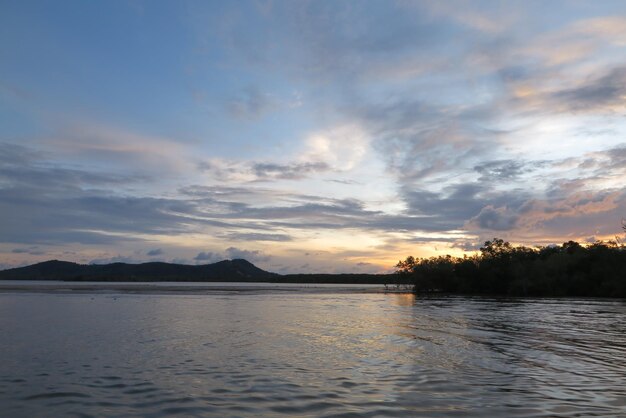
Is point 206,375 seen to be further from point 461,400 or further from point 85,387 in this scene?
point 461,400

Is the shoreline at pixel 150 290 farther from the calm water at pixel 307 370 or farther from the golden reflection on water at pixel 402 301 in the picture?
the calm water at pixel 307 370

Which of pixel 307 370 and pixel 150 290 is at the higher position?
pixel 150 290

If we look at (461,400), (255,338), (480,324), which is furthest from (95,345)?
(480,324)

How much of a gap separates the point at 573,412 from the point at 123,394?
12302 mm

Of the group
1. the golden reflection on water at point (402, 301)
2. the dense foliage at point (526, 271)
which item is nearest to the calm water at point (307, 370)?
the golden reflection on water at point (402, 301)

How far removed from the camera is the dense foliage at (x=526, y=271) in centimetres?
9700

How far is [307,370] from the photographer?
18844 mm

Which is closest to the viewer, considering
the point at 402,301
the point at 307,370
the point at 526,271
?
the point at 307,370

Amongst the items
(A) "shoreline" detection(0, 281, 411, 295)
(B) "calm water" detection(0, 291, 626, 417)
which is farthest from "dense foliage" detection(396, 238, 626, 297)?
(B) "calm water" detection(0, 291, 626, 417)

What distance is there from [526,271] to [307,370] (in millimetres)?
97266

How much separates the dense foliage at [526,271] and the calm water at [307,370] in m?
71.6

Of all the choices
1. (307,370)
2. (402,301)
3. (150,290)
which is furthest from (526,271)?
(307,370)

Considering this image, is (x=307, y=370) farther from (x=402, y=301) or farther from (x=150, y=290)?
(x=150, y=290)

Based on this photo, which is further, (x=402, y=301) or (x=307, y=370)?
(x=402, y=301)
